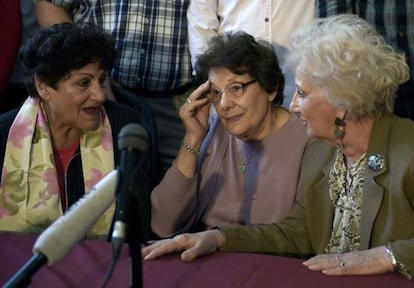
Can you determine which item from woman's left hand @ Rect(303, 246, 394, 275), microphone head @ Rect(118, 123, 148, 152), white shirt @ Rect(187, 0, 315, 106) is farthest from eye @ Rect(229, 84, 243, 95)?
microphone head @ Rect(118, 123, 148, 152)

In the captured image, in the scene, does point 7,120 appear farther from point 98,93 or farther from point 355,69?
point 355,69

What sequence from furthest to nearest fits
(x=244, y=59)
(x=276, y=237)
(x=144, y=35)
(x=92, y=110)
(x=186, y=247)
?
(x=144, y=35) < (x=92, y=110) < (x=244, y=59) < (x=276, y=237) < (x=186, y=247)

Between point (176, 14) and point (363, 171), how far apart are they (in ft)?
3.55

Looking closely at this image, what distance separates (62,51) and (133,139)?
1.22 meters

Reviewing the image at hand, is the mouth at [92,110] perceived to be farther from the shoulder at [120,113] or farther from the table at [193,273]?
the table at [193,273]

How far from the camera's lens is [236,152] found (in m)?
2.20

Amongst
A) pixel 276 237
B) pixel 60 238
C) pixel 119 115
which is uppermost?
pixel 60 238

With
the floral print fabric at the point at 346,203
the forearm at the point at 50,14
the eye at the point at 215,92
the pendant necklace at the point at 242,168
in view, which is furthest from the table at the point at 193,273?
the forearm at the point at 50,14

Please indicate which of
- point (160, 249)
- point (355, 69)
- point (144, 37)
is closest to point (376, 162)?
point (355, 69)

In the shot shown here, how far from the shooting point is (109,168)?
2.19 meters

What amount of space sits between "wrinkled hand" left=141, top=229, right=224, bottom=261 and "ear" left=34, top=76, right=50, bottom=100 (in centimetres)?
75

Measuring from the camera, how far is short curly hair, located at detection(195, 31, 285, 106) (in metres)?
2.10

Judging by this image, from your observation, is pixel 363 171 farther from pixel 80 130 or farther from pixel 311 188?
pixel 80 130

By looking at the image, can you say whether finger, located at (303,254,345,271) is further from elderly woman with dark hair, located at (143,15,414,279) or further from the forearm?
the forearm
